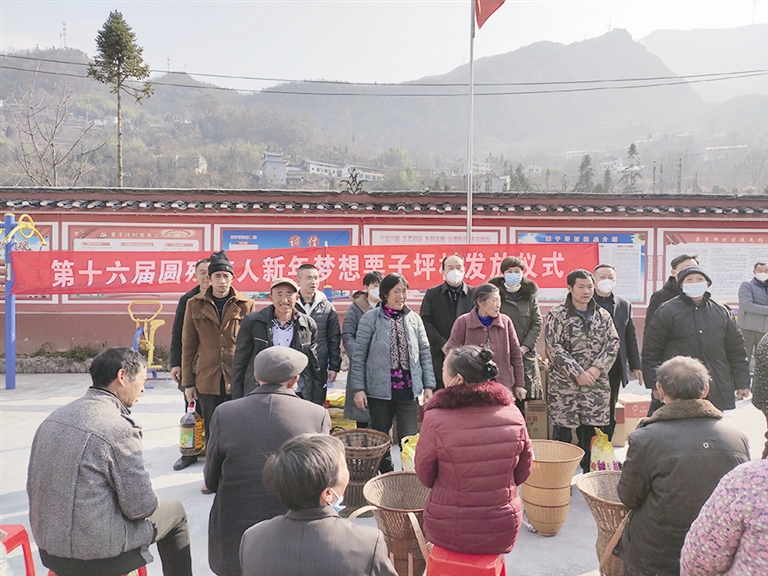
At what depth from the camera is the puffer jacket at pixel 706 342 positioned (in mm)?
3918

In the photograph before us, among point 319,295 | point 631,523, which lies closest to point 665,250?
point 319,295

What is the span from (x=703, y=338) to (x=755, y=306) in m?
3.88

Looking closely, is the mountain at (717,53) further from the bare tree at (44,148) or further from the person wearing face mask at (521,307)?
the person wearing face mask at (521,307)

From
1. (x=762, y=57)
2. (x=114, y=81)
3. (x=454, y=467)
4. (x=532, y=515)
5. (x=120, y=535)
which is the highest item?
(x=762, y=57)

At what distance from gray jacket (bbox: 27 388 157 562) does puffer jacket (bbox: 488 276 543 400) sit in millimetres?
3073

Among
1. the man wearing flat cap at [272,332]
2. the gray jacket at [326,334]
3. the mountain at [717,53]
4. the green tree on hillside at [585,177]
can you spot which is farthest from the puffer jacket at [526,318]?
the mountain at [717,53]

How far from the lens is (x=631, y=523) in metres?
2.38

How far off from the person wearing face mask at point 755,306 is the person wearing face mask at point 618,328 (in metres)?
3.35

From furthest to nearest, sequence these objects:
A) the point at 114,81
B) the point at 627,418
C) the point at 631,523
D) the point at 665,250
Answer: the point at 114,81 < the point at 665,250 < the point at 627,418 < the point at 631,523

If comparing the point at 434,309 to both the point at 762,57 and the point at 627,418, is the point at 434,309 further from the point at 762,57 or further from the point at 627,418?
the point at 762,57

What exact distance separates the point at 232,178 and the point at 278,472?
50.0 metres

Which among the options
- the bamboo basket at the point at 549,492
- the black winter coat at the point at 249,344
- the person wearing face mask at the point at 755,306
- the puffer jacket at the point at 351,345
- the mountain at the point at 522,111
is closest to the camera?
the bamboo basket at the point at 549,492

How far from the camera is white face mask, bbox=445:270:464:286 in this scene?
4.60 m

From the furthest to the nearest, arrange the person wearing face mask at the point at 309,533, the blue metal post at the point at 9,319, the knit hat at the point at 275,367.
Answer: the blue metal post at the point at 9,319 → the knit hat at the point at 275,367 → the person wearing face mask at the point at 309,533
